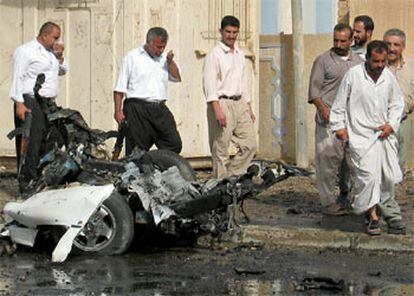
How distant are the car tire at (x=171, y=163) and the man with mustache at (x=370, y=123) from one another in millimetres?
1402

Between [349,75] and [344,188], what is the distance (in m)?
1.52

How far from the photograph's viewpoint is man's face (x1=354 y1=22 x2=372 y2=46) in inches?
513

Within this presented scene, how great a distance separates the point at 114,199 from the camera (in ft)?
37.7

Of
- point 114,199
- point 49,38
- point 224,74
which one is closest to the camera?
point 114,199

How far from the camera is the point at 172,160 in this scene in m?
12.4

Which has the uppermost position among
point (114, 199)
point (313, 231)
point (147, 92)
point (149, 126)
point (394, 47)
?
point (394, 47)

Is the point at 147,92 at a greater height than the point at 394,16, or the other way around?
the point at 394,16

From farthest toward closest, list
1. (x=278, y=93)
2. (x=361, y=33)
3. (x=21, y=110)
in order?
(x=278, y=93) < (x=21, y=110) < (x=361, y=33)

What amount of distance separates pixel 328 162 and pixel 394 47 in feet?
4.08

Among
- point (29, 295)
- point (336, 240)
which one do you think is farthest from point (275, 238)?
point (29, 295)

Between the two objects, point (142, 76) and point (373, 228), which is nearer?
point (373, 228)

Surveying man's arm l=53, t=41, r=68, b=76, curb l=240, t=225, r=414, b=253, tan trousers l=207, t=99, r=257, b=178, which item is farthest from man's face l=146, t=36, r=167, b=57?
curb l=240, t=225, r=414, b=253

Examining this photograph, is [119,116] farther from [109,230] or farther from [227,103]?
[109,230]

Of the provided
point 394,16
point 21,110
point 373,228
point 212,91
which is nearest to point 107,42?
point 21,110
